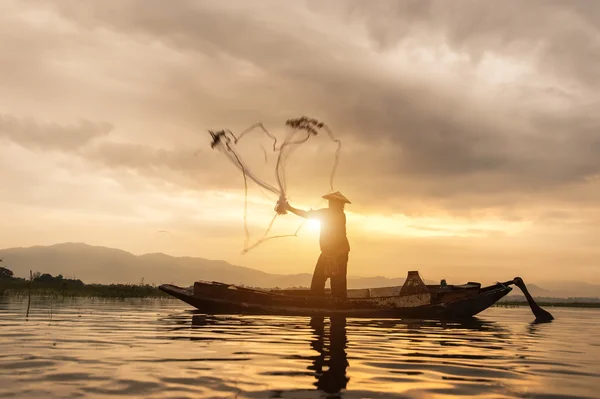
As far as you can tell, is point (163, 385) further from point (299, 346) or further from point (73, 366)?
point (299, 346)

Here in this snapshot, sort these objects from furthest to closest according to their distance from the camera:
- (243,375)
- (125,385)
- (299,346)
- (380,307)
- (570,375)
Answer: (380,307)
(299,346)
(570,375)
(243,375)
(125,385)

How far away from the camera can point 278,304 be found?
2109cm

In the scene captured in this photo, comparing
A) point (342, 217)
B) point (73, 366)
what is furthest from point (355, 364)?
point (342, 217)

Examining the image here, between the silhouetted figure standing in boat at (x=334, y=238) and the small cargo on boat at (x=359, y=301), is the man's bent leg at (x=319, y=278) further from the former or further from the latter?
the small cargo on boat at (x=359, y=301)

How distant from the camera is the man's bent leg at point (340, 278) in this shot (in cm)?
2047

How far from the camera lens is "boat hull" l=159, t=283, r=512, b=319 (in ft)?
67.5

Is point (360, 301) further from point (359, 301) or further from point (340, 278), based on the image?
point (340, 278)

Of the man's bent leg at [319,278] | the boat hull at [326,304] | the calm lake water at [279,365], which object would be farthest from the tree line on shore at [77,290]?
the calm lake water at [279,365]

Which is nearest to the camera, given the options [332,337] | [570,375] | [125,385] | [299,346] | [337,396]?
[337,396]

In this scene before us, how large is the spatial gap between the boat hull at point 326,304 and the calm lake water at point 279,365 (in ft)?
24.2

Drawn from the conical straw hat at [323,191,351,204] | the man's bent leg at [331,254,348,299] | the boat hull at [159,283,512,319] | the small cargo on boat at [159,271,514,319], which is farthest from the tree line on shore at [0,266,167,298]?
the conical straw hat at [323,191,351,204]

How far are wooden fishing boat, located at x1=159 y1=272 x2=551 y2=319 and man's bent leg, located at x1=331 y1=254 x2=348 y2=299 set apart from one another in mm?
358

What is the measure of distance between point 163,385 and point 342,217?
14.9 metres

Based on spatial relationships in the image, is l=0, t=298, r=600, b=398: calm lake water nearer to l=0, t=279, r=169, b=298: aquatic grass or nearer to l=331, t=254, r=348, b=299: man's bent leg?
l=331, t=254, r=348, b=299: man's bent leg
